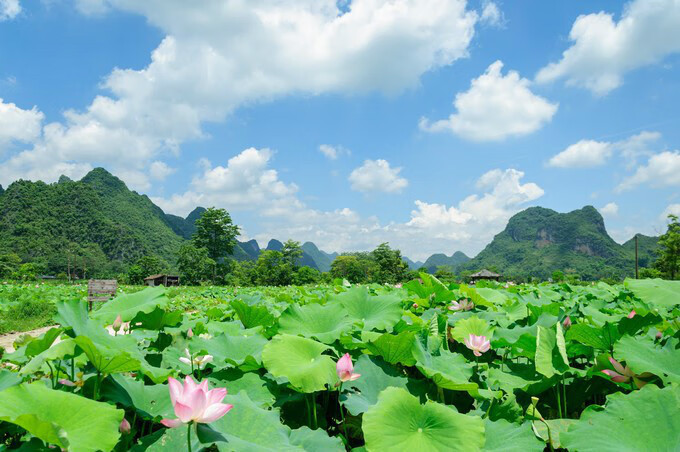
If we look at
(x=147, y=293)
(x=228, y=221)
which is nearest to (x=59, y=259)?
(x=228, y=221)

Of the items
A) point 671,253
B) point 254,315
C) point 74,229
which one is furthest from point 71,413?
point 74,229

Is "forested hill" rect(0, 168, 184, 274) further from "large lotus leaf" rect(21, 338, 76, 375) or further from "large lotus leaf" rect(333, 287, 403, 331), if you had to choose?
"large lotus leaf" rect(21, 338, 76, 375)

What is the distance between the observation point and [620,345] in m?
1.13

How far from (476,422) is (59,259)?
251 feet

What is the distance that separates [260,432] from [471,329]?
880 mm

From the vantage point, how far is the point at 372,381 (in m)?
1.09

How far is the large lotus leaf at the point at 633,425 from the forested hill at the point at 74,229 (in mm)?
74387

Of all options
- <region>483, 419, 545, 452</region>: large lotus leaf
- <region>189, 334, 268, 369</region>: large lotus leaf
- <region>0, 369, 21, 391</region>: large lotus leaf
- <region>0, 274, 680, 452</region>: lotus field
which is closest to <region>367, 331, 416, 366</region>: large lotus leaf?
<region>0, 274, 680, 452</region>: lotus field

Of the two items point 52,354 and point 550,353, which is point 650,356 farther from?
point 52,354

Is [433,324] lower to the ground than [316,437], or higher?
higher

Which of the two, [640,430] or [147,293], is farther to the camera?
[147,293]

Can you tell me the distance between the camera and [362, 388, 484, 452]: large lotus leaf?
80cm

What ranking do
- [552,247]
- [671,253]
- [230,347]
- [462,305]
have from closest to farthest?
[230,347] → [462,305] → [671,253] → [552,247]

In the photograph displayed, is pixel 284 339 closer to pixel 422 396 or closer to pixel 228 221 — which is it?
pixel 422 396
